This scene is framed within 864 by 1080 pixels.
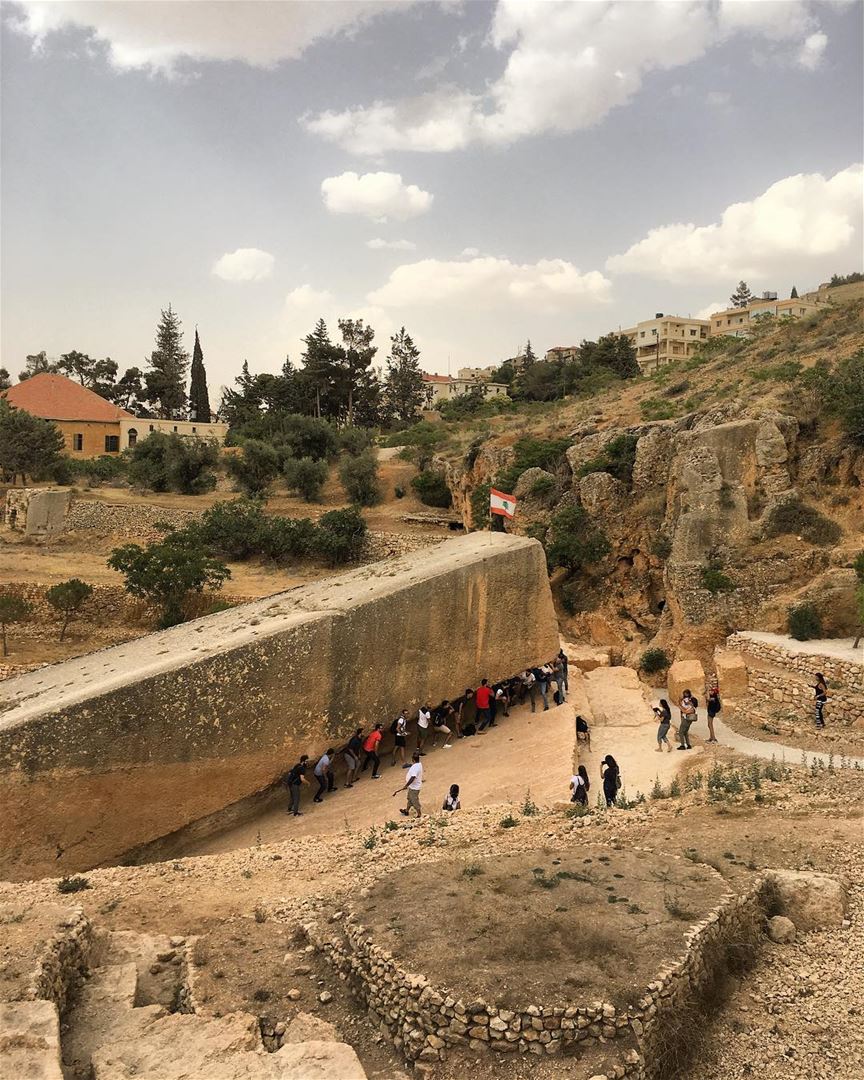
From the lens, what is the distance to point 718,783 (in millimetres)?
8258

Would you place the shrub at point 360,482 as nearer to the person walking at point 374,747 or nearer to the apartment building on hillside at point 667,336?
the person walking at point 374,747

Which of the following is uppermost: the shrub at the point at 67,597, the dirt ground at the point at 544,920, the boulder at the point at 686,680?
the shrub at the point at 67,597

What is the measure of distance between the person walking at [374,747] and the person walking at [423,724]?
1.95ft

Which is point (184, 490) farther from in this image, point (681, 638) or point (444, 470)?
point (681, 638)

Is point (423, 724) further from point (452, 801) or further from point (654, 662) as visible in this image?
point (654, 662)

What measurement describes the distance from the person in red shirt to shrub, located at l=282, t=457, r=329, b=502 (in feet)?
62.4

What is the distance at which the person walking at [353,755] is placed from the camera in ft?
31.6

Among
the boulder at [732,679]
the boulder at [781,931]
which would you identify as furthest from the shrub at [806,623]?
the boulder at [781,931]

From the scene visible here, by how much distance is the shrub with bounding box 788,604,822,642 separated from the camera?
541 inches

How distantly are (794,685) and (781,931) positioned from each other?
835 cm

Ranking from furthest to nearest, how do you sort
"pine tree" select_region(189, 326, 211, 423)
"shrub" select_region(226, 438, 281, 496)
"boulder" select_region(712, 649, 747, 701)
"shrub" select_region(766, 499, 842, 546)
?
"pine tree" select_region(189, 326, 211, 423) → "shrub" select_region(226, 438, 281, 496) → "shrub" select_region(766, 499, 842, 546) → "boulder" select_region(712, 649, 747, 701)

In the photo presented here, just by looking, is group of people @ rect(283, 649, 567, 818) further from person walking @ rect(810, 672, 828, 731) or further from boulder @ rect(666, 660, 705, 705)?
person walking @ rect(810, 672, 828, 731)

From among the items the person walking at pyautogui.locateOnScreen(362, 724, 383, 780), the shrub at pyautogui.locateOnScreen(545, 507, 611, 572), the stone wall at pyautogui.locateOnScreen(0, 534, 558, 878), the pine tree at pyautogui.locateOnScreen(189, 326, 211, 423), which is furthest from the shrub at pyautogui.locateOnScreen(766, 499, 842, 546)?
the pine tree at pyautogui.locateOnScreen(189, 326, 211, 423)

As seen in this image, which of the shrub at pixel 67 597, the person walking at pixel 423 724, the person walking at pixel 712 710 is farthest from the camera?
the shrub at pixel 67 597
